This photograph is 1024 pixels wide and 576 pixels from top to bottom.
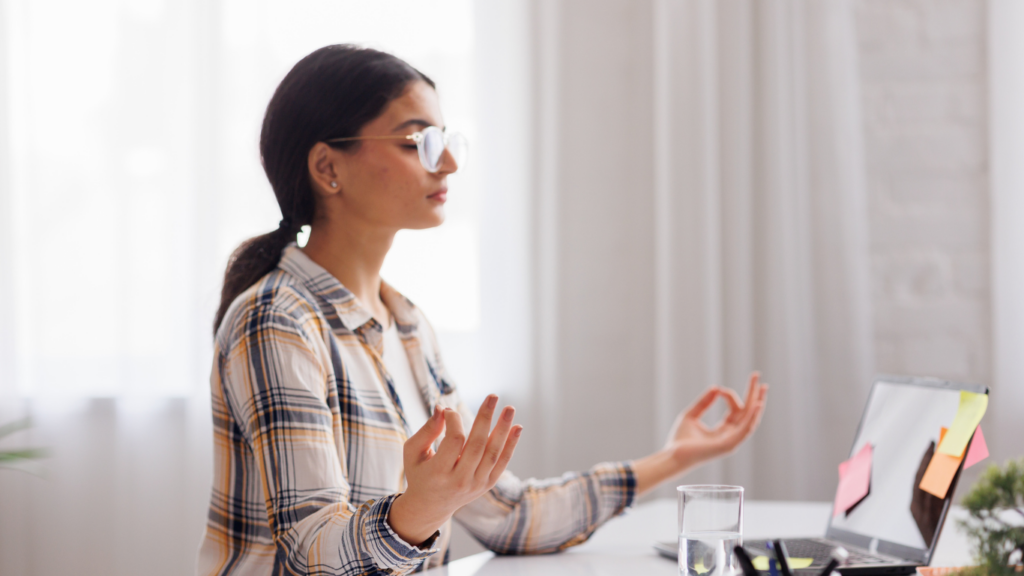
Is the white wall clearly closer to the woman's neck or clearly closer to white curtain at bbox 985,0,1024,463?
white curtain at bbox 985,0,1024,463

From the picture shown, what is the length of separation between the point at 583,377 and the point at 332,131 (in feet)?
3.87

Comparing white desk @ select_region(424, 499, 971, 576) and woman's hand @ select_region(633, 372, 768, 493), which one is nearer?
white desk @ select_region(424, 499, 971, 576)

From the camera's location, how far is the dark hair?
1078 millimetres

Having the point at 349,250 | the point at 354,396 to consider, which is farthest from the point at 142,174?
the point at 354,396

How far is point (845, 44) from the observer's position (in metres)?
1.93

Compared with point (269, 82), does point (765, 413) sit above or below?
below

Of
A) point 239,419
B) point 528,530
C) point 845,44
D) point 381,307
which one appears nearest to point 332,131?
point 381,307

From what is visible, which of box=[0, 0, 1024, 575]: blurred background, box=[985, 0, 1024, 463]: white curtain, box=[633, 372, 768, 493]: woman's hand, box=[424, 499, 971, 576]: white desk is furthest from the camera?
box=[0, 0, 1024, 575]: blurred background

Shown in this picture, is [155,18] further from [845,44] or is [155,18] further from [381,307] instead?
[845,44]

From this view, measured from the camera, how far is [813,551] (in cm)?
102

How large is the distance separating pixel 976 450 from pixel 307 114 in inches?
34.5

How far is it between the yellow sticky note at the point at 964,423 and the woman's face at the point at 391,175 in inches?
26.9

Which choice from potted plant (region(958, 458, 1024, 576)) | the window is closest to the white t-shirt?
potted plant (region(958, 458, 1024, 576))

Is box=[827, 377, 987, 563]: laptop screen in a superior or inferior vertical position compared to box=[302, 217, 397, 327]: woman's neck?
inferior
